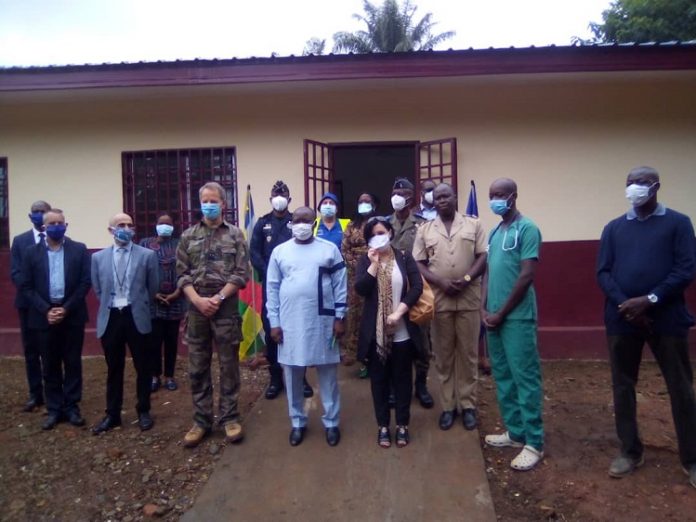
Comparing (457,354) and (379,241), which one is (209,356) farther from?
(457,354)

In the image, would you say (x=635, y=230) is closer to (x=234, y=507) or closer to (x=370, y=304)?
(x=370, y=304)

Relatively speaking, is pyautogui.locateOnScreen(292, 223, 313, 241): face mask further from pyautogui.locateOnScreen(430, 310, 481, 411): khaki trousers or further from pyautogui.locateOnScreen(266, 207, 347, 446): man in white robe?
pyautogui.locateOnScreen(430, 310, 481, 411): khaki trousers

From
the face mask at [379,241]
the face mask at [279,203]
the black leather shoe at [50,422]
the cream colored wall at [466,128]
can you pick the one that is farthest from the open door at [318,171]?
the black leather shoe at [50,422]

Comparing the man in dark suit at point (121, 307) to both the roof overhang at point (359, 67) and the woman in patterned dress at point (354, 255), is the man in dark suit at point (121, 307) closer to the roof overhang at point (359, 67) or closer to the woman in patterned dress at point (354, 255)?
the woman in patterned dress at point (354, 255)

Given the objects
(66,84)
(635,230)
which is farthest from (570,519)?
(66,84)

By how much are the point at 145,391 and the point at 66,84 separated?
13.3ft

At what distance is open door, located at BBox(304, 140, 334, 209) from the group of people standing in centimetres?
191

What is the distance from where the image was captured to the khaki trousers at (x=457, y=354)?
414 centimetres

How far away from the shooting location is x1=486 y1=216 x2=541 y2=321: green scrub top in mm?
3639

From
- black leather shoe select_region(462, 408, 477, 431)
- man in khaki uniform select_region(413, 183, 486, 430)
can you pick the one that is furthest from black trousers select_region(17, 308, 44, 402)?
black leather shoe select_region(462, 408, 477, 431)

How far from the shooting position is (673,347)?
3299 millimetres

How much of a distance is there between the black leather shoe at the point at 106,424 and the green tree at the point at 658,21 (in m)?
16.5

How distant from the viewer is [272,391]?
4.99 meters

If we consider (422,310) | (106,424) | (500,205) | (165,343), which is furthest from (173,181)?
(500,205)
